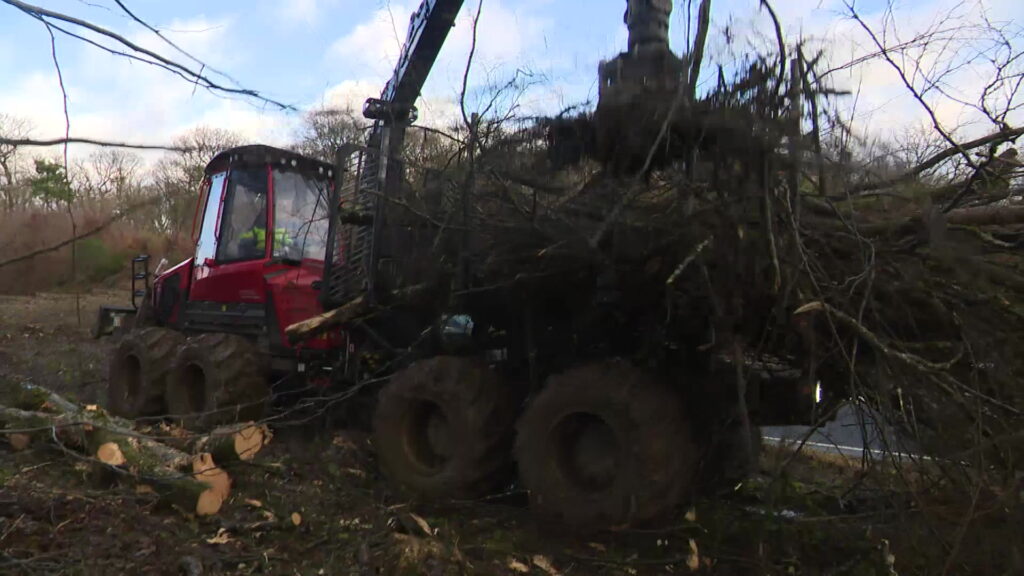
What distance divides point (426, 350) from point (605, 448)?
187 centimetres

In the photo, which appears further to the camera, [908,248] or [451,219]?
[451,219]

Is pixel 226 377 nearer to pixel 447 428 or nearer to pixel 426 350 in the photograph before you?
pixel 426 350

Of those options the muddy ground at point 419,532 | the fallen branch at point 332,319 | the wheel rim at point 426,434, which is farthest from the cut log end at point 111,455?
the wheel rim at point 426,434

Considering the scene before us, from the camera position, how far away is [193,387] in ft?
28.8

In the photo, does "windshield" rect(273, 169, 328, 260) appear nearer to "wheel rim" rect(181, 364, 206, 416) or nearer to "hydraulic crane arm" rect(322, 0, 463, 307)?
"hydraulic crane arm" rect(322, 0, 463, 307)

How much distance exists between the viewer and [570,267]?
5402mm

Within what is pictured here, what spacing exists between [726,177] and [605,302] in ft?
3.84

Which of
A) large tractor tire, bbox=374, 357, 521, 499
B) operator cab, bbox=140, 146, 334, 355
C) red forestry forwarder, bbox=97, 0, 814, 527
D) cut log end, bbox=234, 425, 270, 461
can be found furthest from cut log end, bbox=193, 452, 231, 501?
operator cab, bbox=140, 146, 334, 355

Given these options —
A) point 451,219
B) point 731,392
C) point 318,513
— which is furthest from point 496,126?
point 318,513

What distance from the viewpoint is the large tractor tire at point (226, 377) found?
7.79 meters

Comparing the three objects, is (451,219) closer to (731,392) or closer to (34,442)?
(731,392)

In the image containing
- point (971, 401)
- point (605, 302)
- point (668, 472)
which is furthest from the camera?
point (605, 302)

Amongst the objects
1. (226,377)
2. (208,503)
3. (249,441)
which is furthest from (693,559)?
(226,377)

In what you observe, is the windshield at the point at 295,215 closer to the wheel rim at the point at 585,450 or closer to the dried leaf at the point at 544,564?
the wheel rim at the point at 585,450
